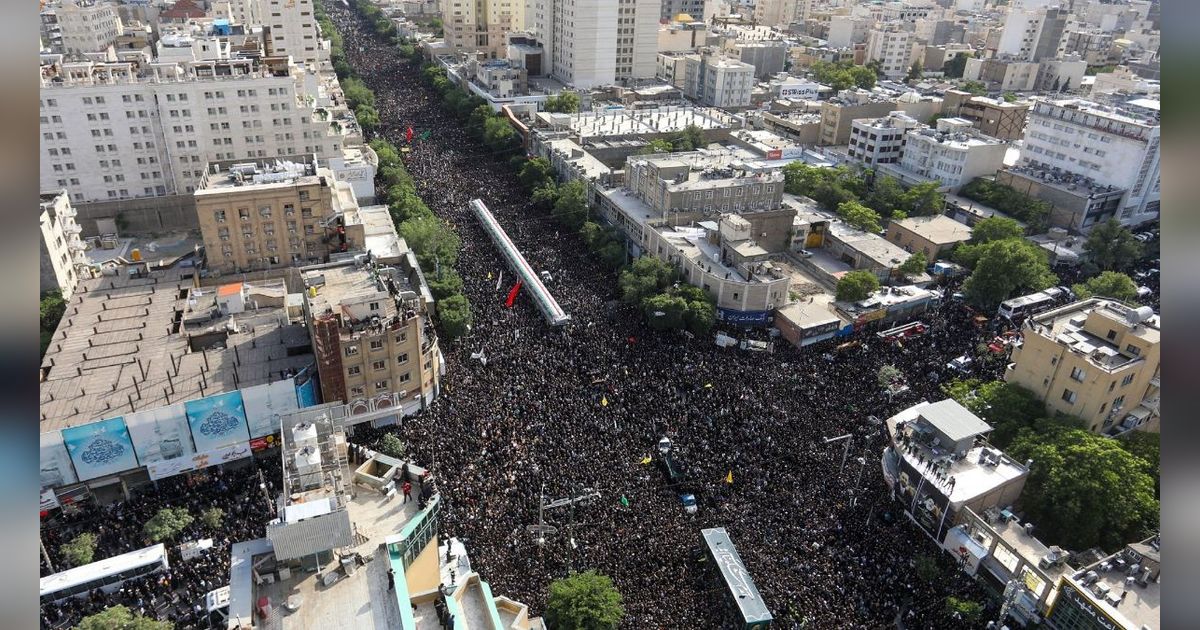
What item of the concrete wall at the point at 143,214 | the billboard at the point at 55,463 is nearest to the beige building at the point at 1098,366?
the billboard at the point at 55,463

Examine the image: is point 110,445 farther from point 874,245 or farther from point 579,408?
point 874,245

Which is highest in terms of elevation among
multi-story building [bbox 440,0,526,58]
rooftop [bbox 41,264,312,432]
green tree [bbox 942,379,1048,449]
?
multi-story building [bbox 440,0,526,58]

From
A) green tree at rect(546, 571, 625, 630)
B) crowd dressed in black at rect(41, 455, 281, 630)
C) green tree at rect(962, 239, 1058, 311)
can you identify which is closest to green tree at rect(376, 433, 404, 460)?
crowd dressed in black at rect(41, 455, 281, 630)

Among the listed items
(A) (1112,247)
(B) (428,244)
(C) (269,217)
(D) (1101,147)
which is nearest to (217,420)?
(C) (269,217)

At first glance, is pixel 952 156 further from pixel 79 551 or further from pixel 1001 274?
pixel 79 551

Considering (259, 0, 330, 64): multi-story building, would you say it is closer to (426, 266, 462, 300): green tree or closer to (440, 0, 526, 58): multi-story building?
(440, 0, 526, 58): multi-story building

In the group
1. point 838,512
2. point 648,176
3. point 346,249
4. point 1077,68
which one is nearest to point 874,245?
point 648,176

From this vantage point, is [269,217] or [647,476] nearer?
[647,476]

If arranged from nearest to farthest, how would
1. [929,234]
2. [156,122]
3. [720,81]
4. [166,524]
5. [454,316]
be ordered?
[166,524] < [454,316] < [156,122] < [929,234] < [720,81]
